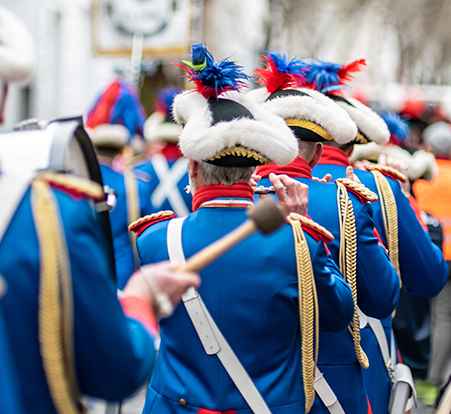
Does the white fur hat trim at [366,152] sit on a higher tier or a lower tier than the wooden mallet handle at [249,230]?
lower

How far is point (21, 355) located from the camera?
233cm

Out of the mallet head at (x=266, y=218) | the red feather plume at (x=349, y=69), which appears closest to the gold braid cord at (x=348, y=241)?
the red feather plume at (x=349, y=69)

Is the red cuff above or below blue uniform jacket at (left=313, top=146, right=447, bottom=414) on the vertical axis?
above

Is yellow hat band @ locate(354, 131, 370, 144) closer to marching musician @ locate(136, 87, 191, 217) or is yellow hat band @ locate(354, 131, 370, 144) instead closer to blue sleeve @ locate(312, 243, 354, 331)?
blue sleeve @ locate(312, 243, 354, 331)

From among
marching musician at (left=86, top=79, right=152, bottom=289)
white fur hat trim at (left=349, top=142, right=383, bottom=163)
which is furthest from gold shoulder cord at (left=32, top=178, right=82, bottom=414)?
marching musician at (left=86, top=79, right=152, bottom=289)

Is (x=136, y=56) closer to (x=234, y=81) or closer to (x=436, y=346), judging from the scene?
(x=436, y=346)

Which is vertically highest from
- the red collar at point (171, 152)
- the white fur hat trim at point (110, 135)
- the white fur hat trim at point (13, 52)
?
the white fur hat trim at point (13, 52)

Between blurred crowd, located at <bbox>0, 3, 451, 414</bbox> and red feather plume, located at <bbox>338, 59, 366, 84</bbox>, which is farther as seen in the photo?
red feather plume, located at <bbox>338, 59, 366, 84</bbox>

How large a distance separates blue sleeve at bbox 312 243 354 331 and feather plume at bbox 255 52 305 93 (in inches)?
36.7

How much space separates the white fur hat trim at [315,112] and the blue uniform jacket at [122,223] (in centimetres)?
240

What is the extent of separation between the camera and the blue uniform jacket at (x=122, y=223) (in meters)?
6.37

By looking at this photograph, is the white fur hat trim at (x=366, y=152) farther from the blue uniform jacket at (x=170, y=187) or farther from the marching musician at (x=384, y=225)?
the blue uniform jacket at (x=170, y=187)

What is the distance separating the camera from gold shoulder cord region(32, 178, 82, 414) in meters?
2.26

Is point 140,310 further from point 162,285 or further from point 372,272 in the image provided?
point 372,272
